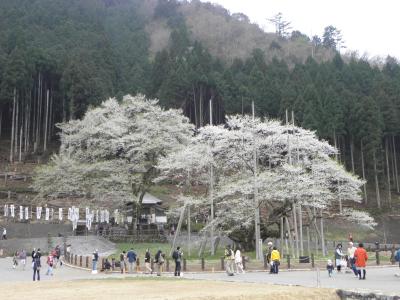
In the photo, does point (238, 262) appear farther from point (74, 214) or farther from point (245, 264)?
point (74, 214)

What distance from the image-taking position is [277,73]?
6241 centimetres

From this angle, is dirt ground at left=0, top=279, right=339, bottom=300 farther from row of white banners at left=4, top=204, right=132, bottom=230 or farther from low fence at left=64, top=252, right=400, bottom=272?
row of white banners at left=4, top=204, right=132, bottom=230

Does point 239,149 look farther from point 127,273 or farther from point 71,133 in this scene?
point 71,133

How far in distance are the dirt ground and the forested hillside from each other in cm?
3487

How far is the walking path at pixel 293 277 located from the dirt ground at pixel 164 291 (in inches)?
49.7

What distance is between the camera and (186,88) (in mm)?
57344

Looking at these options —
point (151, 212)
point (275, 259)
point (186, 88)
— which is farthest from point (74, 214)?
point (186, 88)

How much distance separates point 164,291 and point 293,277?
18.6ft

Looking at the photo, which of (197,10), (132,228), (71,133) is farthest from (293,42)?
(132,228)

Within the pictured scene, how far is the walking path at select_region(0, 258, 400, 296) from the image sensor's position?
13234 mm

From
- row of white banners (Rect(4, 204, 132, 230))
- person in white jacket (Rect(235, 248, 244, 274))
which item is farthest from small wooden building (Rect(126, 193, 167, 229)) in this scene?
person in white jacket (Rect(235, 248, 244, 274))

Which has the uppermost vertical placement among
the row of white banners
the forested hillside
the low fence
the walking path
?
the forested hillside

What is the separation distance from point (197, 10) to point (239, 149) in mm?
87139

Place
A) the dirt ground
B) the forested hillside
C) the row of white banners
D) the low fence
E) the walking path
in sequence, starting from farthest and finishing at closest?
the forested hillside
the row of white banners
the low fence
the walking path
the dirt ground
